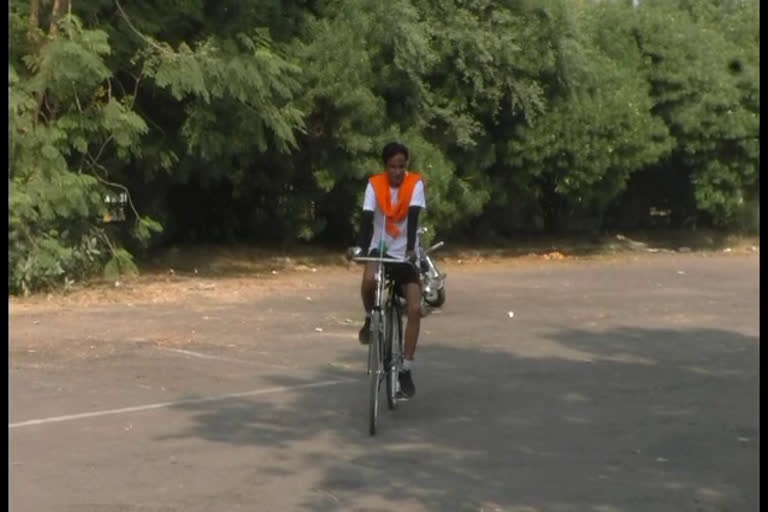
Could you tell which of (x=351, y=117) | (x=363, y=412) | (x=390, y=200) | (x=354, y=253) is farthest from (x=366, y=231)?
(x=351, y=117)

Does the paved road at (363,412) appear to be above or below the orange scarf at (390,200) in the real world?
below

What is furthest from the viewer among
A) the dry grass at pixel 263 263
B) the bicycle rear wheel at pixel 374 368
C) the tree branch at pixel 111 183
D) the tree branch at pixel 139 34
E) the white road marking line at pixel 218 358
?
the tree branch at pixel 111 183

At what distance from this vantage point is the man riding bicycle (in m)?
10.2

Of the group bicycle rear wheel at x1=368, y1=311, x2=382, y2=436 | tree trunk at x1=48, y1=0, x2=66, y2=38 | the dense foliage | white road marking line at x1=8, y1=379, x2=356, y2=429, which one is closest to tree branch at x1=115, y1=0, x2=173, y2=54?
the dense foliage

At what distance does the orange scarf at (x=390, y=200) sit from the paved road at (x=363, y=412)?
132 centimetres

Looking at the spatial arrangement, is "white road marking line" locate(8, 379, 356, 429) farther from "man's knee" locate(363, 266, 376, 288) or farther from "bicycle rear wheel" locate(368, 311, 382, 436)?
"man's knee" locate(363, 266, 376, 288)

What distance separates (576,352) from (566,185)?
13.3 metres

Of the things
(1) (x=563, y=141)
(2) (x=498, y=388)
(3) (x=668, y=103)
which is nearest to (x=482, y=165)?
(1) (x=563, y=141)

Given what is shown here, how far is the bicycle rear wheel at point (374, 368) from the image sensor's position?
9.59 meters

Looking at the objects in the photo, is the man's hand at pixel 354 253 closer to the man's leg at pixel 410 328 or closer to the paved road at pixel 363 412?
the man's leg at pixel 410 328

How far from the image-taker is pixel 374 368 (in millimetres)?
9773

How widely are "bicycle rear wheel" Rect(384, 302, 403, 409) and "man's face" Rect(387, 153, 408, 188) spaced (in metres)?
0.84

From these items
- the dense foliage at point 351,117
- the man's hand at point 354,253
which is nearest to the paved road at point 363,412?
the man's hand at point 354,253

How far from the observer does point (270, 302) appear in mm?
18234
